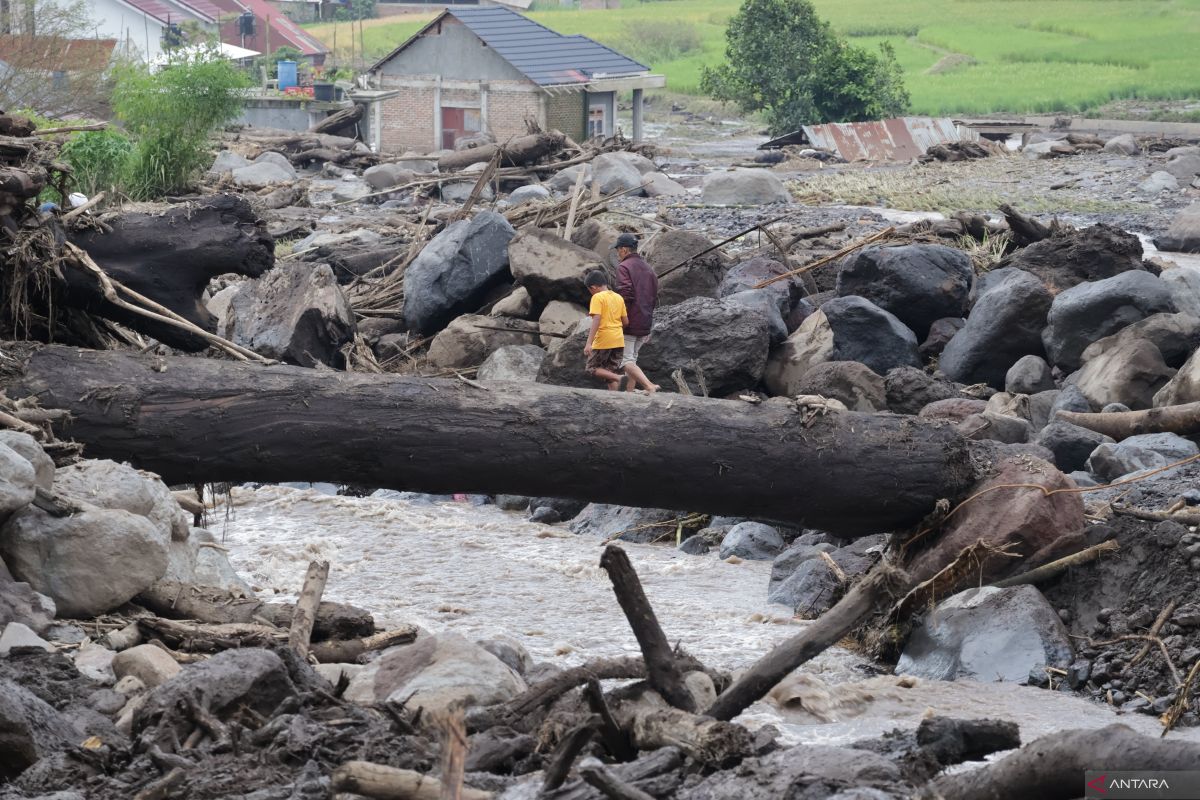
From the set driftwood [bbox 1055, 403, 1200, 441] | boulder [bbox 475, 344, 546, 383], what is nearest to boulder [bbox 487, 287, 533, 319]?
boulder [bbox 475, 344, 546, 383]

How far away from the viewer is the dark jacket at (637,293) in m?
10.6

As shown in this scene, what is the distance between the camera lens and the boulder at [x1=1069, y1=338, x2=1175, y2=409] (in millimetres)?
10508

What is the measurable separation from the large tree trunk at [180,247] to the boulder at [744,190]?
14.7 meters

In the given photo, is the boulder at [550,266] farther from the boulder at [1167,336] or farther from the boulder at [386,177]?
the boulder at [386,177]

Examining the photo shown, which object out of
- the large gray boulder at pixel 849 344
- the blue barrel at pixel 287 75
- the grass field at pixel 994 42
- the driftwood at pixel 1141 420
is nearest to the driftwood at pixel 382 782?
the driftwood at pixel 1141 420

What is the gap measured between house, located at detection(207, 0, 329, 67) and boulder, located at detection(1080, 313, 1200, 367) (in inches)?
1890

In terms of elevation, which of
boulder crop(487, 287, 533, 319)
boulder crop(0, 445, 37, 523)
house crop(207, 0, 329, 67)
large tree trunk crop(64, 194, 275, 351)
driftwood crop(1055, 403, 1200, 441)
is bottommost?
driftwood crop(1055, 403, 1200, 441)

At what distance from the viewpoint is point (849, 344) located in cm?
1186

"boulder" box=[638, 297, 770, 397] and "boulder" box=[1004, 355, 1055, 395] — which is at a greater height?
"boulder" box=[638, 297, 770, 397]

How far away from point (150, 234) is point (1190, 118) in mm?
39416

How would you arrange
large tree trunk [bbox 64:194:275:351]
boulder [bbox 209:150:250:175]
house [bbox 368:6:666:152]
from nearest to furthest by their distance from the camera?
large tree trunk [bbox 64:194:275:351]
boulder [bbox 209:150:250:175]
house [bbox 368:6:666:152]

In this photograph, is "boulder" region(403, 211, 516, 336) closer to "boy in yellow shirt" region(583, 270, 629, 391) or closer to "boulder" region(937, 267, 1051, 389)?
"boy in yellow shirt" region(583, 270, 629, 391)

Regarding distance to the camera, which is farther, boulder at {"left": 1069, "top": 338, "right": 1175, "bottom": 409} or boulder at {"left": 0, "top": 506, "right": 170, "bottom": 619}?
boulder at {"left": 1069, "top": 338, "right": 1175, "bottom": 409}

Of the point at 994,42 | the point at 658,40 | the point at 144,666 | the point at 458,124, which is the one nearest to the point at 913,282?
the point at 144,666
